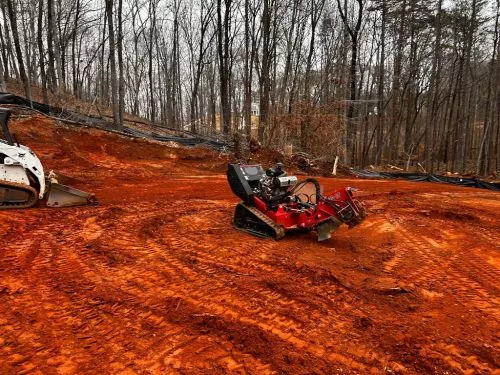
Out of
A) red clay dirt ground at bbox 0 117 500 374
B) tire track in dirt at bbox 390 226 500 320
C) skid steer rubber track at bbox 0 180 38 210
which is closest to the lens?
red clay dirt ground at bbox 0 117 500 374

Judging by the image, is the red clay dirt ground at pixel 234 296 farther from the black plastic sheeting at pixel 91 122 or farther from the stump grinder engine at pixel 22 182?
the black plastic sheeting at pixel 91 122

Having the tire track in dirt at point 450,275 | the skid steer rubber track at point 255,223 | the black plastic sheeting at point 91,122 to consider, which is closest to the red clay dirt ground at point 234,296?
the tire track in dirt at point 450,275

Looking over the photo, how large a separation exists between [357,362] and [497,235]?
19.1ft

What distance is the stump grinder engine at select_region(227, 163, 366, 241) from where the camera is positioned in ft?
20.3

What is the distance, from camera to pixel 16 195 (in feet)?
25.3

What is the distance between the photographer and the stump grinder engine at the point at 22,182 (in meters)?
7.55

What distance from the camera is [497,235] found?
24.6 feet

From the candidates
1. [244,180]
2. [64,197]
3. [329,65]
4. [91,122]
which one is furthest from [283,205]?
[329,65]

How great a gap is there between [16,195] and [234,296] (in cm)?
567

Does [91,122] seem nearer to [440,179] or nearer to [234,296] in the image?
[440,179]

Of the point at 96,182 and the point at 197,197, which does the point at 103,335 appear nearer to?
the point at 197,197

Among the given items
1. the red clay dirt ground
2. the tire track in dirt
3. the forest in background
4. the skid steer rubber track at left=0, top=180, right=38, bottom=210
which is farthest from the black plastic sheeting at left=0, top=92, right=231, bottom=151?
the tire track in dirt

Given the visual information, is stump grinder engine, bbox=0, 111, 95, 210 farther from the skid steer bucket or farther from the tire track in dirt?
the tire track in dirt

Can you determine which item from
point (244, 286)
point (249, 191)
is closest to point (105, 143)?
point (249, 191)
